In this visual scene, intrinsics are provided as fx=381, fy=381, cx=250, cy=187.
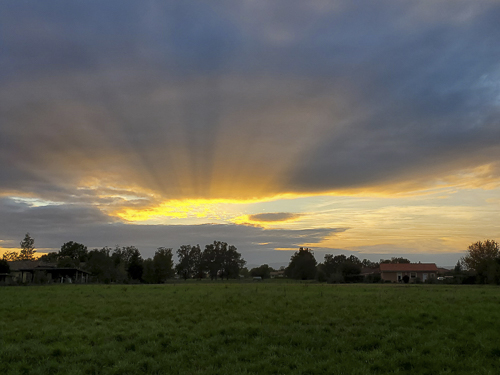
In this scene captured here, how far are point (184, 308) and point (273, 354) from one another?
399 inches

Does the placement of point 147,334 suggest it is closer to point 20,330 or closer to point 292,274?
point 20,330

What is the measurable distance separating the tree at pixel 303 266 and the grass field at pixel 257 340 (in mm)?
120636

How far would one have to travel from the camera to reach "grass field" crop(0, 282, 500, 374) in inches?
458

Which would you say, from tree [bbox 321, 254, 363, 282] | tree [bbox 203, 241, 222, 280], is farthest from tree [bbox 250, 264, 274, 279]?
tree [bbox 321, 254, 363, 282]

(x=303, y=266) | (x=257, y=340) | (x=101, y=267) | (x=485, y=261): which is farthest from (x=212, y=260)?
(x=257, y=340)

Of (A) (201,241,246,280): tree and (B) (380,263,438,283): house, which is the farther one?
(A) (201,241,246,280): tree

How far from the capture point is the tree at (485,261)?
75.4 m

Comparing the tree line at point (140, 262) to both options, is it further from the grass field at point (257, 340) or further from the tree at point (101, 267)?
the grass field at point (257, 340)

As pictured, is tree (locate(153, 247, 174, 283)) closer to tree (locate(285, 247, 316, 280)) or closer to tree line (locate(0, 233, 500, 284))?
tree line (locate(0, 233, 500, 284))

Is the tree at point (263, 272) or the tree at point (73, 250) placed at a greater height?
the tree at point (73, 250)

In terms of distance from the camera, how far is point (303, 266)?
140375mm

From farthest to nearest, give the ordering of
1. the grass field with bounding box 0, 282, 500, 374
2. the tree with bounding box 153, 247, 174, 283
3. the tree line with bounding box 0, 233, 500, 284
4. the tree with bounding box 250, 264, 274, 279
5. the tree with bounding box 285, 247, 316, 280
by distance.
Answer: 1. the tree with bounding box 250, 264, 274, 279
2. the tree with bounding box 285, 247, 316, 280
3. the tree with bounding box 153, 247, 174, 283
4. the tree line with bounding box 0, 233, 500, 284
5. the grass field with bounding box 0, 282, 500, 374

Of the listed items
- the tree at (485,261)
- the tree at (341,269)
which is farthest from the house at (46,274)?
the tree at (485,261)

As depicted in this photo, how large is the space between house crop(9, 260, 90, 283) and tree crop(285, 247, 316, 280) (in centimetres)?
7227
